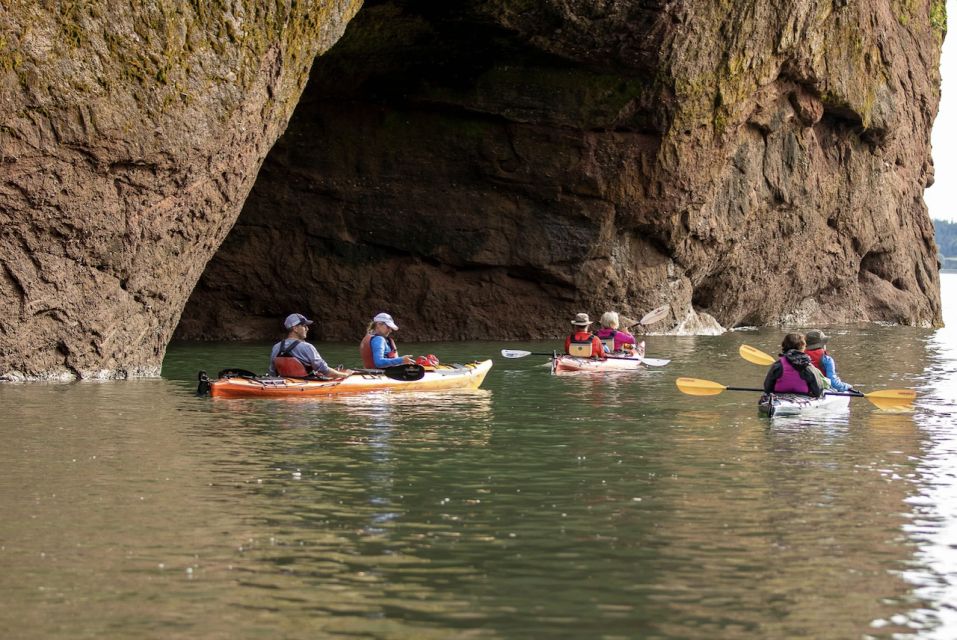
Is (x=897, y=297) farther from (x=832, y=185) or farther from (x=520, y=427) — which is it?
(x=520, y=427)

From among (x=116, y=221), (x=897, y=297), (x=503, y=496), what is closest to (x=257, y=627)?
(x=503, y=496)

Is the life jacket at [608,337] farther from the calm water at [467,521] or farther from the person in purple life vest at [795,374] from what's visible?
the person in purple life vest at [795,374]

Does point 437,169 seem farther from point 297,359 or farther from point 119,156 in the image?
point 297,359

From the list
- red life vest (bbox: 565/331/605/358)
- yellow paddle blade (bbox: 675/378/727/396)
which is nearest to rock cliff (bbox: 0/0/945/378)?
red life vest (bbox: 565/331/605/358)

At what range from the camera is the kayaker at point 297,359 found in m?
16.8

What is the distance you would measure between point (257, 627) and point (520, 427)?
7.81 metres

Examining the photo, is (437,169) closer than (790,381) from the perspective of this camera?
No

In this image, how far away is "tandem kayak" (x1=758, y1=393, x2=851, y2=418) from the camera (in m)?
14.7

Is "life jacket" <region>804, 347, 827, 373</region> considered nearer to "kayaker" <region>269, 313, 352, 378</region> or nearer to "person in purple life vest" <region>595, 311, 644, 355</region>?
"kayaker" <region>269, 313, 352, 378</region>

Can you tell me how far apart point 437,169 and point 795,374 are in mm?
17457

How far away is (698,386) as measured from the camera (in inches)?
657

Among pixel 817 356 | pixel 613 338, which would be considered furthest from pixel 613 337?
pixel 817 356

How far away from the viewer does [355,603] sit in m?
6.86

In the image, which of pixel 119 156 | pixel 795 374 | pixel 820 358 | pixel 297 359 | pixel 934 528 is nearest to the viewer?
pixel 934 528
